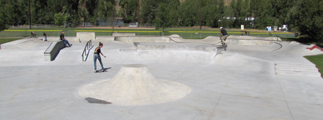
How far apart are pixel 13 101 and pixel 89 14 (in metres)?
94.9

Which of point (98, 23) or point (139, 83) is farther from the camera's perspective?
point (98, 23)

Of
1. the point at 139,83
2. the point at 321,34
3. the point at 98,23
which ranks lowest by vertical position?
the point at 139,83

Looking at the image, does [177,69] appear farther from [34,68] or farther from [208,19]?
[208,19]

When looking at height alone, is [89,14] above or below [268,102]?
above

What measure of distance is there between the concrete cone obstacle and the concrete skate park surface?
3 cm

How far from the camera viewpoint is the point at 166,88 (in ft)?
28.6

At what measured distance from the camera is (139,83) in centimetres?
828

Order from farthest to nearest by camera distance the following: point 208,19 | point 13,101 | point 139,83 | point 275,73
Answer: point 208,19 → point 275,73 → point 139,83 → point 13,101

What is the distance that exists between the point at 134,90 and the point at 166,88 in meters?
1.18

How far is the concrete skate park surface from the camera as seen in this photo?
22.6ft

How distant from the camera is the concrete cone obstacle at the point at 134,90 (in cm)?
781

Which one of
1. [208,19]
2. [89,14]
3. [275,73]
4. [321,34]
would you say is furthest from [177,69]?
[89,14]

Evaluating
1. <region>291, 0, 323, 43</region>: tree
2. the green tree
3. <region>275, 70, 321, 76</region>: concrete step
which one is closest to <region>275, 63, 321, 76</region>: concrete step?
<region>275, 70, 321, 76</region>: concrete step

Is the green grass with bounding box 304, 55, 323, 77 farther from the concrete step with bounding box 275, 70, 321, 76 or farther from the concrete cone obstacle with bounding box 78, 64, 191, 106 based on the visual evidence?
the concrete cone obstacle with bounding box 78, 64, 191, 106
